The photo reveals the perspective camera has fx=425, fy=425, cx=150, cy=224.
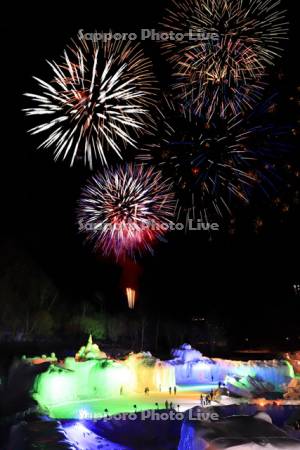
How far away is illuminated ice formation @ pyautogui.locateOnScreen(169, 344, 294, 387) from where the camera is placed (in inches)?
1506

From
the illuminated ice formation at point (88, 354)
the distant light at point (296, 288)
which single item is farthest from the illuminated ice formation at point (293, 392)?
the distant light at point (296, 288)

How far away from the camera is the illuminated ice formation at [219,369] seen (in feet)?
125

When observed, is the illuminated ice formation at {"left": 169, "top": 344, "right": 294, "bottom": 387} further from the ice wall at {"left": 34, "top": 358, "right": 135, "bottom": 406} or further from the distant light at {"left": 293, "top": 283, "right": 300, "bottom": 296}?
the distant light at {"left": 293, "top": 283, "right": 300, "bottom": 296}

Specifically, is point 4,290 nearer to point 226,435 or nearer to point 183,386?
point 183,386

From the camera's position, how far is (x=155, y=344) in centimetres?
7188

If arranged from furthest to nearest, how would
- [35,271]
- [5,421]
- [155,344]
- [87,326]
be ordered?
[155,344] → [87,326] → [35,271] → [5,421]

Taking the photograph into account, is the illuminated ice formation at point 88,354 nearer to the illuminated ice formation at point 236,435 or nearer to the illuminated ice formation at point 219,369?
the illuminated ice formation at point 219,369

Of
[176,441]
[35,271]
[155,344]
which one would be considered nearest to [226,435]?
[176,441]

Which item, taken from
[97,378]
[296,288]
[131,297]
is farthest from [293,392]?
[296,288]

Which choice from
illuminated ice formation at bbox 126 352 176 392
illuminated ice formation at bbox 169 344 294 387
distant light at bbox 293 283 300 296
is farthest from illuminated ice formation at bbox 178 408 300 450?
distant light at bbox 293 283 300 296

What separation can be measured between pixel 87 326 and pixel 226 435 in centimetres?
5201

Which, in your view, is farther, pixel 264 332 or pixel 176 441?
pixel 264 332

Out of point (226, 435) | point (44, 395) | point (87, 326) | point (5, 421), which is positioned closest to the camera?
point (226, 435)

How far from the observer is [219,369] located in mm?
41781
